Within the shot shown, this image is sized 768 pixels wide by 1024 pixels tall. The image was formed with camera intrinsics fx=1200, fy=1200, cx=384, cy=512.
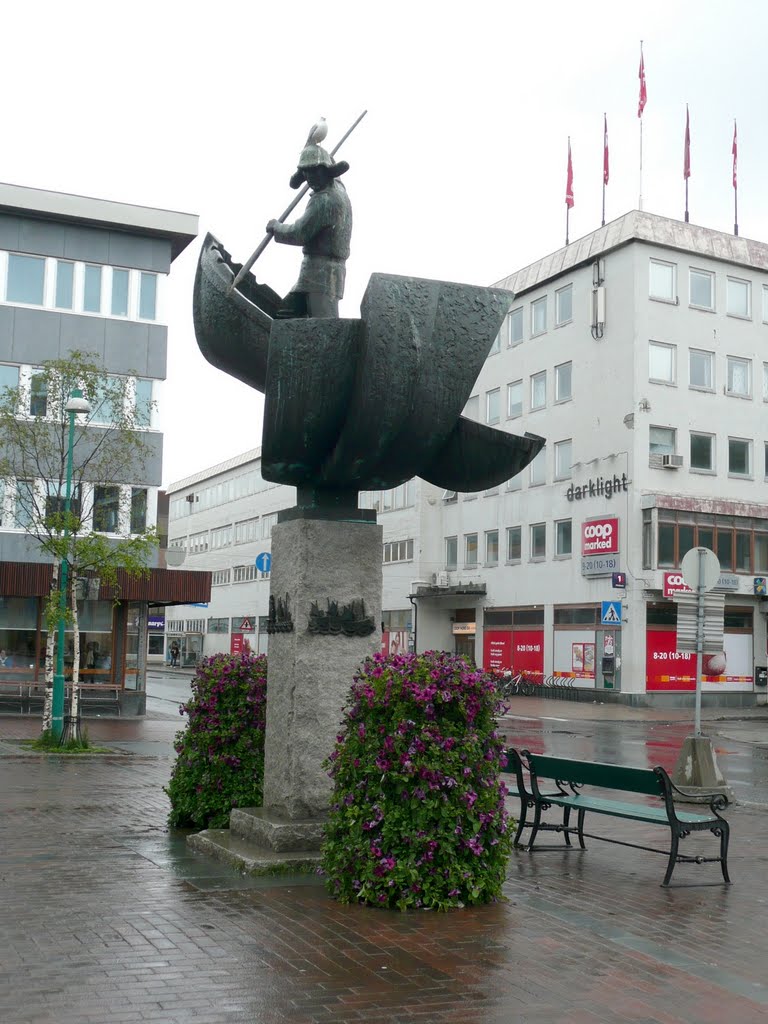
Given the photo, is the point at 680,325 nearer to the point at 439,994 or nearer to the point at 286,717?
the point at 286,717

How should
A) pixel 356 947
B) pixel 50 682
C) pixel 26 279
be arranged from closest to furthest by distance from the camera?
pixel 356 947
pixel 50 682
pixel 26 279

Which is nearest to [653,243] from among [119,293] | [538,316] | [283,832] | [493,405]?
[538,316]

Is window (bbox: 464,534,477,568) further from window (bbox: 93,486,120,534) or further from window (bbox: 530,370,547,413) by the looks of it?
window (bbox: 93,486,120,534)

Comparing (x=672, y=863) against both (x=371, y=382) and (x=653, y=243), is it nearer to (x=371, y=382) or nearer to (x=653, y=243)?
(x=371, y=382)

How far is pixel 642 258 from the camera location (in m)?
43.9

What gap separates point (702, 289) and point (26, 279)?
2604cm

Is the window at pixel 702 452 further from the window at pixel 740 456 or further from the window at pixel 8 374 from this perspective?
the window at pixel 8 374

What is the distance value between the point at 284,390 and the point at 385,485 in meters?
1.30

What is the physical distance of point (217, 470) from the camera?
90.1 m

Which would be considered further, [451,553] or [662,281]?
[451,553]

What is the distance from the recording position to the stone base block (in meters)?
8.41

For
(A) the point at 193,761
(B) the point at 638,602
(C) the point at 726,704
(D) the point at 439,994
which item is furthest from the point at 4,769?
(C) the point at 726,704

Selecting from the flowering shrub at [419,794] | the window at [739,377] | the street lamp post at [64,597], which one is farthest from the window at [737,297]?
the flowering shrub at [419,794]

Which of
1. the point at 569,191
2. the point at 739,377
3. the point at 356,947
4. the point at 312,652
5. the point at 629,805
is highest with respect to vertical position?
the point at 569,191
